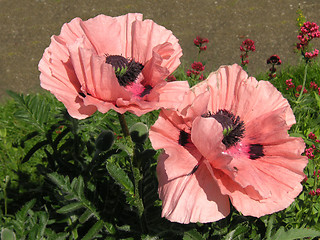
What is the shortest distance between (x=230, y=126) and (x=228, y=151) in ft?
0.36

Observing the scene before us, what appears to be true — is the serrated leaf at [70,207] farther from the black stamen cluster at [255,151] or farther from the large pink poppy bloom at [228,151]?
the black stamen cluster at [255,151]

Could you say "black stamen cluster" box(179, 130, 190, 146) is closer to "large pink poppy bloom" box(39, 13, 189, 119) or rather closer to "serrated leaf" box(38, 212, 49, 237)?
"large pink poppy bloom" box(39, 13, 189, 119)

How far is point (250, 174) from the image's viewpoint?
1.25 meters

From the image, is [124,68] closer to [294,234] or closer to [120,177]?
[120,177]

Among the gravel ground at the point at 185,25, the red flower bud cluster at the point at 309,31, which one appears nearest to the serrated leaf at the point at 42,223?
the red flower bud cluster at the point at 309,31

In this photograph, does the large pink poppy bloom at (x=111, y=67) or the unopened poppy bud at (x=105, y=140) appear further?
the unopened poppy bud at (x=105, y=140)

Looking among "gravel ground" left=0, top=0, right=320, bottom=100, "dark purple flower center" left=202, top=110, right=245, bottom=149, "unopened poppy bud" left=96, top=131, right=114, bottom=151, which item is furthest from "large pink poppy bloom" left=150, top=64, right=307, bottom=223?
"gravel ground" left=0, top=0, right=320, bottom=100

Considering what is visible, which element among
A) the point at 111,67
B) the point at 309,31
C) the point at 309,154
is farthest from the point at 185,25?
the point at 111,67

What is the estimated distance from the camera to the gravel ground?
4.00m

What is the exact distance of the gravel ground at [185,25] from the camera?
4.00 meters

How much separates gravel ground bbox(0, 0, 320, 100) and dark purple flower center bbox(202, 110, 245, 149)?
7.94 feet

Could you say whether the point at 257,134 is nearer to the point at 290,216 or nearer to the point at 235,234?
the point at 235,234

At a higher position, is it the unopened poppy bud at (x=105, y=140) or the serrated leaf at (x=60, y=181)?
the unopened poppy bud at (x=105, y=140)

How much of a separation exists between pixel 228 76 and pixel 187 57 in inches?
103
